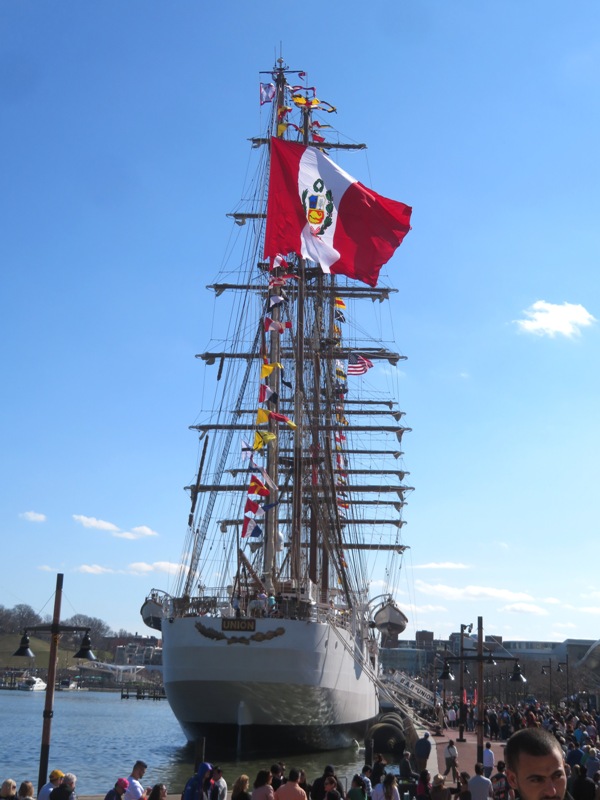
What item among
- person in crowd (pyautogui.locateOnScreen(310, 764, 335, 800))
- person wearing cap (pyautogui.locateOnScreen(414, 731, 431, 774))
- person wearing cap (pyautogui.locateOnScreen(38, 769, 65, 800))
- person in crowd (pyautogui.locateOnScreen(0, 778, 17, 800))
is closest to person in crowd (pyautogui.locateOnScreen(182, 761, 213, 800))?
person in crowd (pyautogui.locateOnScreen(310, 764, 335, 800))

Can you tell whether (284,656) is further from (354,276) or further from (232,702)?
(354,276)

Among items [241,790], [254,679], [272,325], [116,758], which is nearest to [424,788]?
[241,790]

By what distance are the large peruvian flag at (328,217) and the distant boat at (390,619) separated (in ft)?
77.8

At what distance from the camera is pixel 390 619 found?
160 feet

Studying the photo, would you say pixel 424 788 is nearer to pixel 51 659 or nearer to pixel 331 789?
pixel 331 789

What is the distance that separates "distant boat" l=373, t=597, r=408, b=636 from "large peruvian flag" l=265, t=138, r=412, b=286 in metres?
23.7

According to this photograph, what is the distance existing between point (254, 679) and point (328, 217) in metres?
16.0

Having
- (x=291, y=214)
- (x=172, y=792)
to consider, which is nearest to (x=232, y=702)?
(x=172, y=792)

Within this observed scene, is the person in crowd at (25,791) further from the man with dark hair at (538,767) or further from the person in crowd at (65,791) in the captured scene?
the man with dark hair at (538,767)

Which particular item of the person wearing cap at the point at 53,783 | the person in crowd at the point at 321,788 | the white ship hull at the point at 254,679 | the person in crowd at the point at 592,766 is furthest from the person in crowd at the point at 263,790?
the white ship hull at the point at 254,679

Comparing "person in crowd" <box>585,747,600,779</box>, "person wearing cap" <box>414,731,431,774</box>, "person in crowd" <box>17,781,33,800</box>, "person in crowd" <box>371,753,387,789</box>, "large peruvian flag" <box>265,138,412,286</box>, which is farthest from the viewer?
"large peruvian flag" <box>265,138,412,286</box>

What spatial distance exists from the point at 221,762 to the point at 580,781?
20.5 metres

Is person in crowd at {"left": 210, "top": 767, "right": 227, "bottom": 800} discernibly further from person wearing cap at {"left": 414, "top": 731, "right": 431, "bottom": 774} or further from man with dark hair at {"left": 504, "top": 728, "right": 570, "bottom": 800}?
man with dark hair at {"left": 504, "top": 728, "right": 570, "bottom": 800}

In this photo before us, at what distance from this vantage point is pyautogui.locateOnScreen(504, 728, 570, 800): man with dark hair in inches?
151
